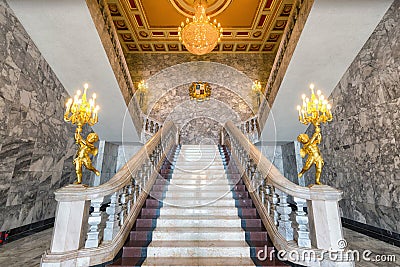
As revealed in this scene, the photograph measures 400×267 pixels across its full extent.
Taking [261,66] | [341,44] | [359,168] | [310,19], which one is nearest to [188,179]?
[359,168]

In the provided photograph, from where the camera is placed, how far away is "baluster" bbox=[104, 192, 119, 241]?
7.43 ft

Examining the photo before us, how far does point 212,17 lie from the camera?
6.82 metres

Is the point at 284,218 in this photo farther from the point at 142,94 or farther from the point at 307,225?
the point at 142,94

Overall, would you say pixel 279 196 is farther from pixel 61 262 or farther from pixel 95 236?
pixel 61 262

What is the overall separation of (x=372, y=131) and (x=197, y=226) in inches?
136

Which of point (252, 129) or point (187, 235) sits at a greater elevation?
point (252, 129)

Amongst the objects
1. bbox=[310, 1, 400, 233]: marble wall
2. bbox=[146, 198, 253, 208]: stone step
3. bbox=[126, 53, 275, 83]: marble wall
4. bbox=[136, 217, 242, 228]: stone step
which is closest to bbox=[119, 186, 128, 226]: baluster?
bbox=[136, 217, 242, 228]: stone step

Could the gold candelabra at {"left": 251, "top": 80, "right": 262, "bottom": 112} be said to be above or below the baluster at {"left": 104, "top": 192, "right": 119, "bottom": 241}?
above

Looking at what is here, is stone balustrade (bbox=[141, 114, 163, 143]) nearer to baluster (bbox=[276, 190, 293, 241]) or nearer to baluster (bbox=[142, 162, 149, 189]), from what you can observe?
baluster (bbox=[142, 162, 149, 189])

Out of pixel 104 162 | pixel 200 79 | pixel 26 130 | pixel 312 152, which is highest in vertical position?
pixel 200 79

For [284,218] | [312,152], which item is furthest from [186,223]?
[312,152]

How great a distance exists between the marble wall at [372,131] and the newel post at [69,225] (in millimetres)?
4335

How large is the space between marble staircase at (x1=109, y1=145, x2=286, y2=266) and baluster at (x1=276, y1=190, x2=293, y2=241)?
0.90ft

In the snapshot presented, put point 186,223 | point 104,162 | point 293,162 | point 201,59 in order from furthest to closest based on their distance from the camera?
point 201,59
point 293,162
point 104,162
point 186,223
